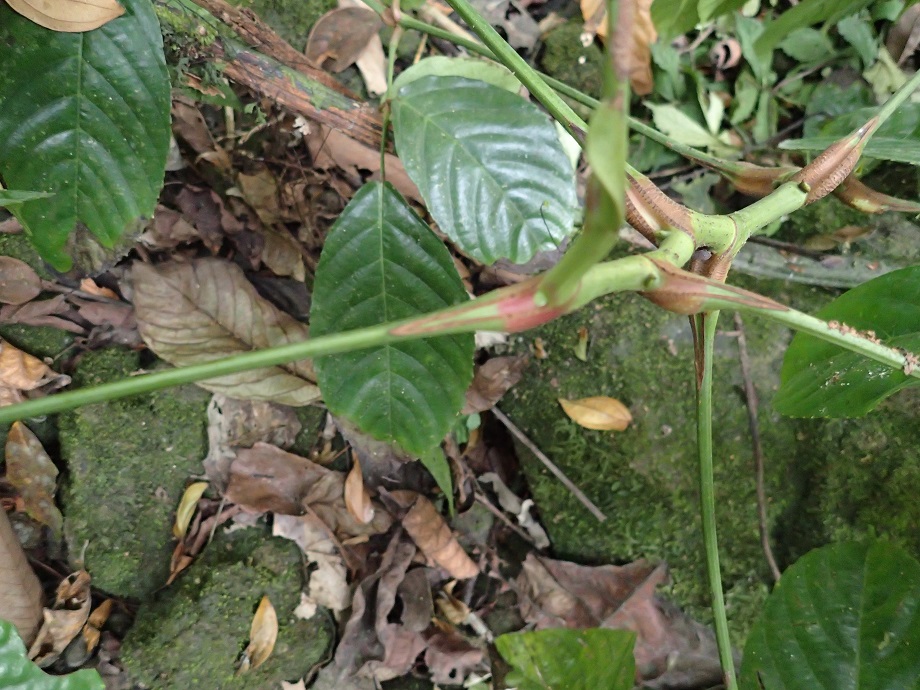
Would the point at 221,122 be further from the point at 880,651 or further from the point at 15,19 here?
the point at 880,651

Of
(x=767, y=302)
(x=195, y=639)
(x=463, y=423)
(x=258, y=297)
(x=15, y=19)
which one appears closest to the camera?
(x=767, y=302)

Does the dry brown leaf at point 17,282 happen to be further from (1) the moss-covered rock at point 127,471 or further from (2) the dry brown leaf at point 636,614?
(2) the dry brown leaf at point 636,614

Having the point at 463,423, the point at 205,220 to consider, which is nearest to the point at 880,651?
the point at 463,423

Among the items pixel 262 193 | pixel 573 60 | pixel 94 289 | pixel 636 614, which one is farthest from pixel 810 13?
pixel 94 289

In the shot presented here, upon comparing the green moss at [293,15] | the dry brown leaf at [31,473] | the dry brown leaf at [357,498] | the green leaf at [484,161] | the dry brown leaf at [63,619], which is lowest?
the dry brown leaf at [63,619]

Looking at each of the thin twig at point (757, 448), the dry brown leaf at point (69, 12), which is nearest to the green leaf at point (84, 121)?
the dry brown leaf at point (69, 12)

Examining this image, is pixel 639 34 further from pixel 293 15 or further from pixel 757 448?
pixel 757 448

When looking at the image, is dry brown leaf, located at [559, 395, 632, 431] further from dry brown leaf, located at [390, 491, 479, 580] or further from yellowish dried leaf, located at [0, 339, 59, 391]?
yellowish dried leaf, located at [0, 339, 59, 391]
